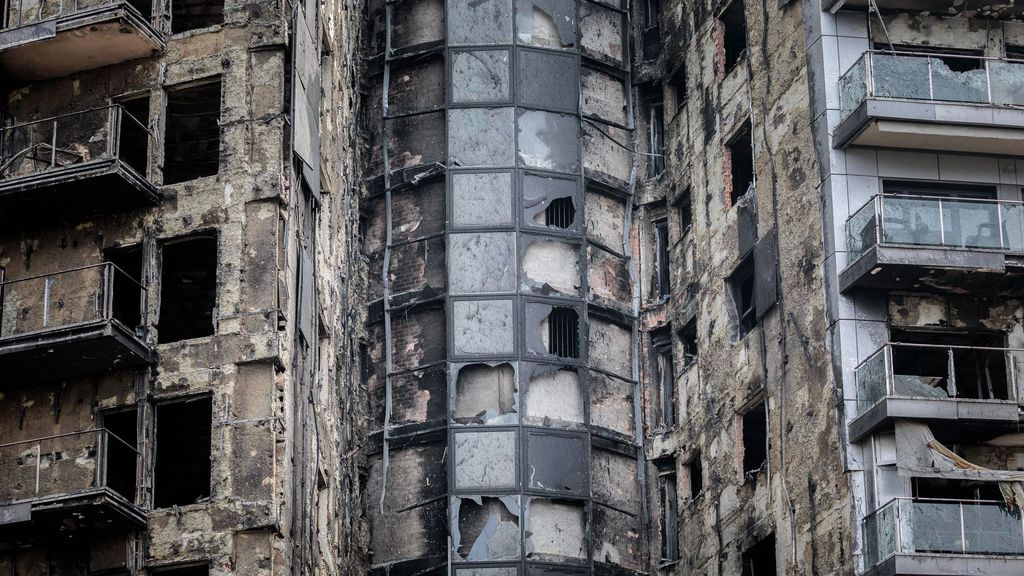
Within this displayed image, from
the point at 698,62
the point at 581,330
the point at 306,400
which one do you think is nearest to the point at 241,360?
the point at 306,400

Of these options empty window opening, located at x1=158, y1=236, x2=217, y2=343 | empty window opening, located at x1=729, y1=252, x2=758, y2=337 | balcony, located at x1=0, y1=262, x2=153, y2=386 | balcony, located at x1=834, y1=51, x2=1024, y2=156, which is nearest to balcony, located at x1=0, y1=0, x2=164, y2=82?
empty window opening, located at x1=158, y1=236, x2=217, y2=343

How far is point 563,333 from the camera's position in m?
50.1

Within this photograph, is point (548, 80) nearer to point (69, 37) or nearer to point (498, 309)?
point (498, 309)

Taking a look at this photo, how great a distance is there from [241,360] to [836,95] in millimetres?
13253

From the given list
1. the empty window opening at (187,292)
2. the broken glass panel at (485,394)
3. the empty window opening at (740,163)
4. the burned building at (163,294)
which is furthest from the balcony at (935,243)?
the empty window opening at (187,292)

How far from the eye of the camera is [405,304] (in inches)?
1989

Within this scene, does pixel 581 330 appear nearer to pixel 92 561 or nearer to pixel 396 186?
pixel 396 186

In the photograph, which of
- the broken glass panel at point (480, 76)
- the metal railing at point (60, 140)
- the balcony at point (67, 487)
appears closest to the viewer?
the balcony at point (67, 487)

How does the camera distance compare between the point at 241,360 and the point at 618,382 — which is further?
the point at 618,382

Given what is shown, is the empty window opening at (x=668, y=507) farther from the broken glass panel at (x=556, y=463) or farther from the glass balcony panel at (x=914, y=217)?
the glass balcony panel at (x=914, y=217)

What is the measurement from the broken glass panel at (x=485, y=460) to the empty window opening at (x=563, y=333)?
2.65 metres

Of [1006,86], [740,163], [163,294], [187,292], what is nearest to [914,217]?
[1006,86]

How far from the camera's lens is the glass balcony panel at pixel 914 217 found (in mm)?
39938

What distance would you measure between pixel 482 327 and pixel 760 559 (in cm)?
962
